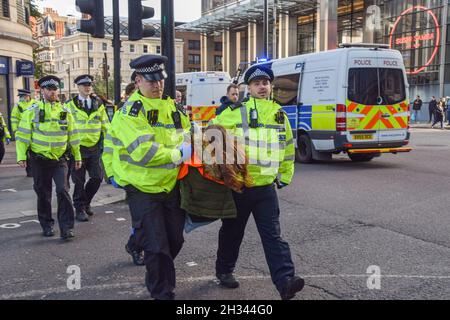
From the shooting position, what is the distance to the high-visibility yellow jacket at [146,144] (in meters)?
3.56

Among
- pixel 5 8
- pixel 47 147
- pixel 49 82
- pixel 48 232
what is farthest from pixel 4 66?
pixel 48 232

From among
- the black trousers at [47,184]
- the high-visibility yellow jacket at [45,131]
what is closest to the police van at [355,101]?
the high-visibility yellow jacket at [45,131]

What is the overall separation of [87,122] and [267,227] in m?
4.06

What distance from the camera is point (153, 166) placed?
3.63 meters

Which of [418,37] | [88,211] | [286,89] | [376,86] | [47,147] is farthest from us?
[418,37]

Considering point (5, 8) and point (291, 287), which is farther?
point (5, 8)

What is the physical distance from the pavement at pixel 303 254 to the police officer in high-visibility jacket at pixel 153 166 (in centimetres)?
55

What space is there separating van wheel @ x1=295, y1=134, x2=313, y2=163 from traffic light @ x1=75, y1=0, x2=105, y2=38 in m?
6.32

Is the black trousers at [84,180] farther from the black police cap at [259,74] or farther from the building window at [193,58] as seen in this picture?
the building window at [193,58]

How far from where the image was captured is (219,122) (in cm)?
406

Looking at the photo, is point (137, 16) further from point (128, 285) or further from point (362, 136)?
point (362, 136)

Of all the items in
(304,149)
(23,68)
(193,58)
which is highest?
(193,58)

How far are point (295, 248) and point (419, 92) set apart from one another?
30422 millimetres
